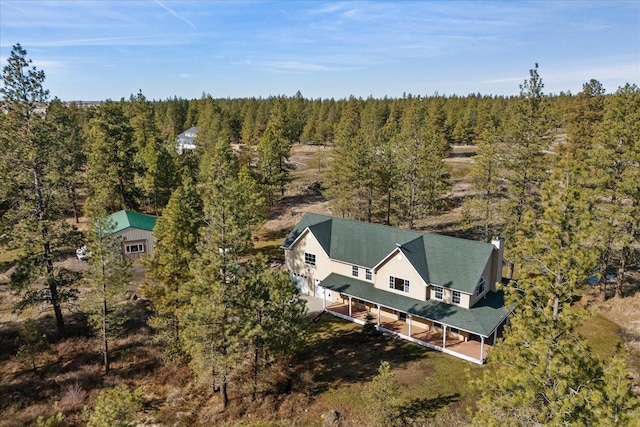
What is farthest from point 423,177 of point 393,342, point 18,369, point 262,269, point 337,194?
point 18,369

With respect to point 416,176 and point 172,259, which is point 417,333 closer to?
point 172,259

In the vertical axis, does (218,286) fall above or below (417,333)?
above

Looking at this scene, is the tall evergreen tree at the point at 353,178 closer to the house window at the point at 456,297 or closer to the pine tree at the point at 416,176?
the pine tree at the point at 416,176

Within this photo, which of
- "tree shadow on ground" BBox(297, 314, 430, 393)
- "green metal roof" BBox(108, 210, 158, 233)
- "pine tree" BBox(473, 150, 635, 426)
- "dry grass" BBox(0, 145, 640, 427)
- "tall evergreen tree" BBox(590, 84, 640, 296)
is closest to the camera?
"pine tree" BBox(473, 150, 635, 426)

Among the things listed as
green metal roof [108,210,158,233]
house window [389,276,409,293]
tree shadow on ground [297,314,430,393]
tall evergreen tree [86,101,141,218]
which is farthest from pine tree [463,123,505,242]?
tall evergreen tree [86,101,141,218]

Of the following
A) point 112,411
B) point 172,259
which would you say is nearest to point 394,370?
point 172,259

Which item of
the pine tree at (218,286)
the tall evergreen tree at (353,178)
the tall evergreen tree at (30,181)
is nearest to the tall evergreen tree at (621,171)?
the tall evergreen tree at (353,178)

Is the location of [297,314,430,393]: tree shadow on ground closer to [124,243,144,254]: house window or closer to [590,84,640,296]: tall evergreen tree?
[590,84,640,296]: tall evergreen tree
